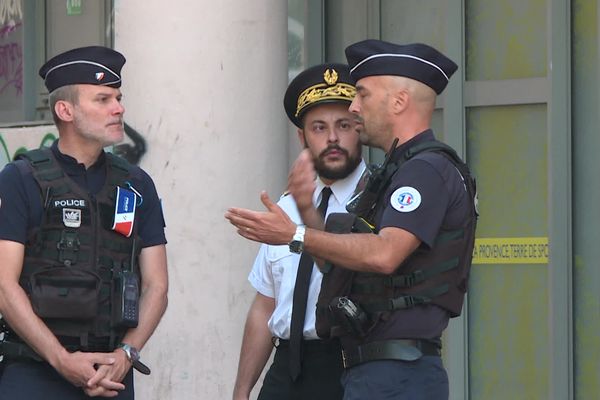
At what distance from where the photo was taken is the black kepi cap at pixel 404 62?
15.6ft

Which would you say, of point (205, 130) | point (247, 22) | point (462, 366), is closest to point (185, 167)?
point (205, 130)

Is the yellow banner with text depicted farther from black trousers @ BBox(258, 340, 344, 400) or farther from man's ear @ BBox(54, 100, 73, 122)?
man's ear @ BBox(54, 100, 73, 122)

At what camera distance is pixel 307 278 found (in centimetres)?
521

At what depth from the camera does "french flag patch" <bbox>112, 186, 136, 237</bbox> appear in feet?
16.8

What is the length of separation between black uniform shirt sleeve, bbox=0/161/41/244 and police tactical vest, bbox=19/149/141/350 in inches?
1.3

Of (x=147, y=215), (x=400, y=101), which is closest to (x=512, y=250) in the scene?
(x=147, y=215)

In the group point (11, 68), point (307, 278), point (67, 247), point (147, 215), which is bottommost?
point (307, 278)

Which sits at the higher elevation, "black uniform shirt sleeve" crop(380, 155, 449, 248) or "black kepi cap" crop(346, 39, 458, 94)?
"black kepi cap" crop(346, 39, 458, 94)

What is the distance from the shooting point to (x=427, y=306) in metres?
4.58

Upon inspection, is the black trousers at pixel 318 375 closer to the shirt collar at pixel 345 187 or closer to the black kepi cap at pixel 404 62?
the shirt collar at pixel 345 187

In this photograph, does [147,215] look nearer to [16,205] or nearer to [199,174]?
[16,205]

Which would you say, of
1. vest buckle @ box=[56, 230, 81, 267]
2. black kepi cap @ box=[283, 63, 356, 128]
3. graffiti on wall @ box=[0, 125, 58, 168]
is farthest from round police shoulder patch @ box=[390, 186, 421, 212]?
graffiti on wall @ box=[0, 125, 58, 168]

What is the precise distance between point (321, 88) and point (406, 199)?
1092 millimetres

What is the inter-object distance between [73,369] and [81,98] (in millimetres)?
1030
